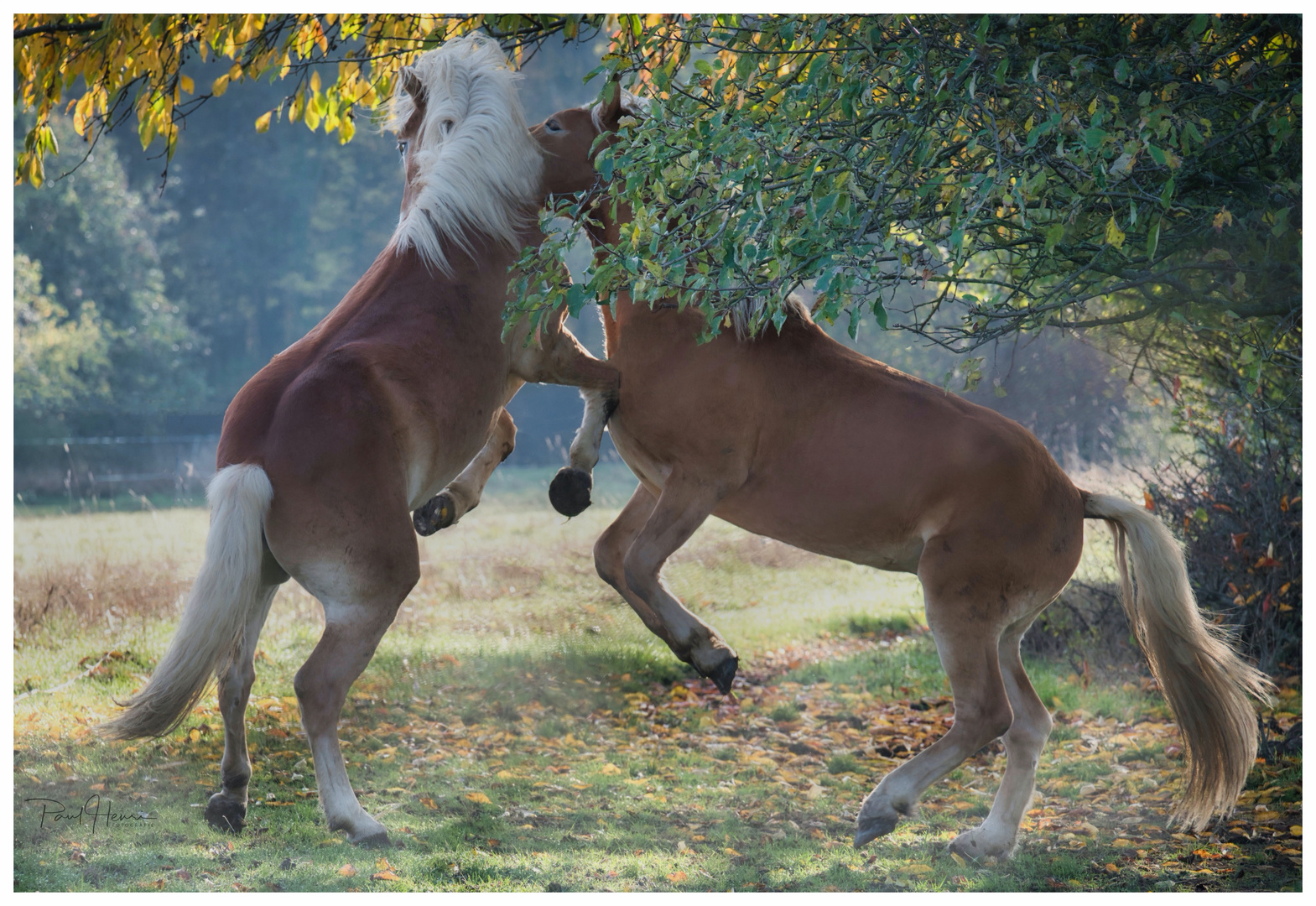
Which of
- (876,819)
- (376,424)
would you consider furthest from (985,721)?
(376,424)

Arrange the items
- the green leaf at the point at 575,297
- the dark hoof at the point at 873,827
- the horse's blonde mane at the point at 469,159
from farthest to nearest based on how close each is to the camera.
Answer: the horse's blonde mane at the point at 469,159 < the dark hoof at the point at 873,827 < the green leaf at the point at 575,297

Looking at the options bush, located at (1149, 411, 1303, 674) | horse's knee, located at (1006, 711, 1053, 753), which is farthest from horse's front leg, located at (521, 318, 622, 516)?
bush, located at (1149, 411, 1303, 674)

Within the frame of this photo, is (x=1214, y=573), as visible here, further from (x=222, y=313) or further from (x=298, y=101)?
(x=222, y=313)

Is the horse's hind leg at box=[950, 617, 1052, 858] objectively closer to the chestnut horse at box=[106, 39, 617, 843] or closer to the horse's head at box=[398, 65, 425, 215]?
the chestnut horse at box=[106, 39, 617, 843]

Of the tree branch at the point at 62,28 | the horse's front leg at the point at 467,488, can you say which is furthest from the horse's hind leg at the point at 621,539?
the tree branch at the point at 62,28

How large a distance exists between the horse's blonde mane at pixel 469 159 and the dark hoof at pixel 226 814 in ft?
7.47

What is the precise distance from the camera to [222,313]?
2855cm

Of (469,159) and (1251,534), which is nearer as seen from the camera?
(469,159)

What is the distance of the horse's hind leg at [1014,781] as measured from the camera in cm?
400

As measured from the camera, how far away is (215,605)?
3.34m

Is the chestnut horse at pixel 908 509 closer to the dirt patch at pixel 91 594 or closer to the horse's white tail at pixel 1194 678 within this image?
the horse's white tail at pixel 1194 678

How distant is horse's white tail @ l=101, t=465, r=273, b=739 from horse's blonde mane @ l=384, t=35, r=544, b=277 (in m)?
1.18

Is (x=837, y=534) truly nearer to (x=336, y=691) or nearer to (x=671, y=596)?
(x=671, y=596)

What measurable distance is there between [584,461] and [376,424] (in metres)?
0.90
